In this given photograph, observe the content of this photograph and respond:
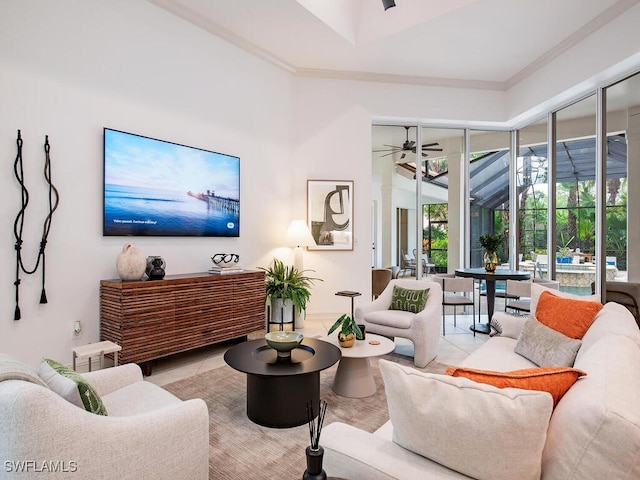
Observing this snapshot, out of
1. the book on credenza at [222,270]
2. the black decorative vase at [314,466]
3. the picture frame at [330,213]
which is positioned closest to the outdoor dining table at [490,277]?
the picture frame at [330,213]

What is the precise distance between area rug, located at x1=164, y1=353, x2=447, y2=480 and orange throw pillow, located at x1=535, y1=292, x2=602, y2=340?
1330mm

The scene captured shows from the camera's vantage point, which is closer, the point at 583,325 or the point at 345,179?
the point at 583,325

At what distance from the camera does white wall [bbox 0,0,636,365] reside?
307cm

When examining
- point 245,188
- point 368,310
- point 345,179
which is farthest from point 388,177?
point 368,310

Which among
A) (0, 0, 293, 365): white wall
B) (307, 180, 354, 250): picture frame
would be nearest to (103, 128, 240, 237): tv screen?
(0, 0, 293, 365): white wall

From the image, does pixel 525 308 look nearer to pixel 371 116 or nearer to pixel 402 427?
pixel 371 116

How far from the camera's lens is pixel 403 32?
183 inches

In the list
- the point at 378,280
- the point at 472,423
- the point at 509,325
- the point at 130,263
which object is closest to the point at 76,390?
the point at 472,423

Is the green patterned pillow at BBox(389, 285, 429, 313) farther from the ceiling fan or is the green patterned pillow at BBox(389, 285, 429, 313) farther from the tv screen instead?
the ceiling fan

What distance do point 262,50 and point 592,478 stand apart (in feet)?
17.8

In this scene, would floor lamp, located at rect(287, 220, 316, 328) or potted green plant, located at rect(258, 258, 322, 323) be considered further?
floor lamp, located at rect(287, 220, 316, 328)

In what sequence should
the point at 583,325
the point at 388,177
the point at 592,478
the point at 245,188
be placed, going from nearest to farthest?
the point at 592,478, the point at 583,325, the point at 245,188, the point at 388,177

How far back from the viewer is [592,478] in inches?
38.2

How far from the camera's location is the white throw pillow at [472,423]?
40.1 inches
